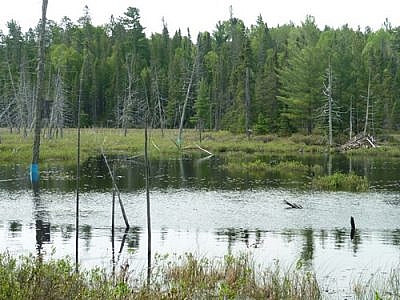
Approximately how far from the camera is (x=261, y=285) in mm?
11461

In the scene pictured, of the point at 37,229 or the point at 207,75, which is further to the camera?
the point at 207,75

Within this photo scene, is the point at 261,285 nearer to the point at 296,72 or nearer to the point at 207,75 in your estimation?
the point at 296,72

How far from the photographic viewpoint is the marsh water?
15.9 m

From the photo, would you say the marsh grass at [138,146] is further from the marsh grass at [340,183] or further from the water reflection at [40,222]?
the water reflection at [40,222]

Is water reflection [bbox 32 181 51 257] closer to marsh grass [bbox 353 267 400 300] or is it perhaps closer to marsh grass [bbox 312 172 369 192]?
marsh grass [bbox 353 267 400 300]

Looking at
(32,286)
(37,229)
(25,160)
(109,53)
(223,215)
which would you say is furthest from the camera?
(109,53)

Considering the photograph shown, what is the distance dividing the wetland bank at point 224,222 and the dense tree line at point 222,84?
1572 centimetres

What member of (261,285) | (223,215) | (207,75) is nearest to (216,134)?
(207,75)

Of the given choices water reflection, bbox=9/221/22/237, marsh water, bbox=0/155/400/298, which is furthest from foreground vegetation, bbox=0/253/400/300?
water reflection, bbox=9/221/22/237

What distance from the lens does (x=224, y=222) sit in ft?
70.8

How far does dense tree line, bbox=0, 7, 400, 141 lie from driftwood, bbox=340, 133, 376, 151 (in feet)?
5.66

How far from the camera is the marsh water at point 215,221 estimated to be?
15.9 m

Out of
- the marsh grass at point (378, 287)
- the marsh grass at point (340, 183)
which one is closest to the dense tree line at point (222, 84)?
the marsh grass at point (340, 183)

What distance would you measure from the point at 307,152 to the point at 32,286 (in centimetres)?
5237
